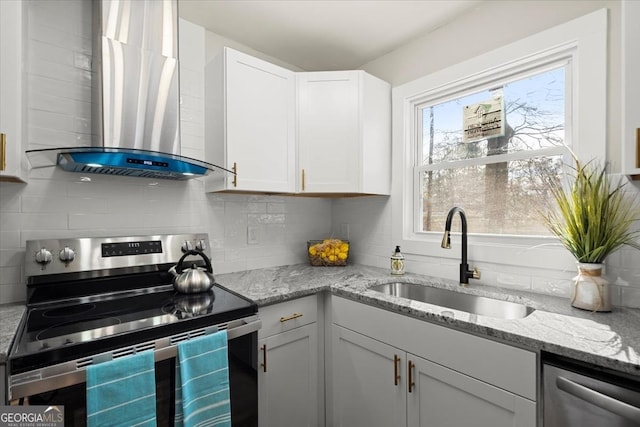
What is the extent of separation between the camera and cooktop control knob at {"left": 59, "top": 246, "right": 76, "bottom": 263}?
1450 millimetres

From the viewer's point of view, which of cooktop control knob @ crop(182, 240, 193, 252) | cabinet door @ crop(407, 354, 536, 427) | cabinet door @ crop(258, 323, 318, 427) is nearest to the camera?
cabinet door @ crop(407, 354, 536, 427)

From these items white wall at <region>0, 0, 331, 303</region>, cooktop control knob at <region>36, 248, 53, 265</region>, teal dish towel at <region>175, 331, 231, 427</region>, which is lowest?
teal dish towel at <region>175, 331, 231, 427</region>

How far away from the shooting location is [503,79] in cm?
180

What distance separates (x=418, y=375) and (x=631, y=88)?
1.36 metres

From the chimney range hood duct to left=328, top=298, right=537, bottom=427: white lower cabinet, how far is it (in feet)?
3.82

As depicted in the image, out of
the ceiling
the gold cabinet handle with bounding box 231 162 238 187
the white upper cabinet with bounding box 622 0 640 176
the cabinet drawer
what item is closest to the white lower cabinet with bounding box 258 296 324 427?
the cabinet drawer

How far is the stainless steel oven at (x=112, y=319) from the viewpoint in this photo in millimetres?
931

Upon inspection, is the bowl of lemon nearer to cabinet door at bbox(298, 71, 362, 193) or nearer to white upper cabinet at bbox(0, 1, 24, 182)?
cabinet door at bbox(298, 71, 362, 193)

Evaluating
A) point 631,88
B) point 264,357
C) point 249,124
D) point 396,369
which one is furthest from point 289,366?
point 631,88

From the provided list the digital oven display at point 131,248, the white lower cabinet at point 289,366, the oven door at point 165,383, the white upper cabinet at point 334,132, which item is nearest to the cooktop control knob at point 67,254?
the digital oven display at point 131,248

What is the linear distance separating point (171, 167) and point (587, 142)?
1.97 metres

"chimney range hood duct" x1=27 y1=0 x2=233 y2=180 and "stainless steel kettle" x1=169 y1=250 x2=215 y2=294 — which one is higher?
"chimney range hood duct" x1=27 y1=0 x2=233 y2=180

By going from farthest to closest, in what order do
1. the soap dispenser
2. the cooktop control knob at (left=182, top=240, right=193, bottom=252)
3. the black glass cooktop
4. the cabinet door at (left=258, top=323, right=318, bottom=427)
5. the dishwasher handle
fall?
the soap dispenser, the cooktop control knob at (left=182, top=240, right=193, bottom=252), the cabinet door at (left=258, top=323, right=318, bottom=427), the black glass cooktop, the dishwasher handle

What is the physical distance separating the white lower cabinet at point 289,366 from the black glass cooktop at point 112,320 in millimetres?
284
